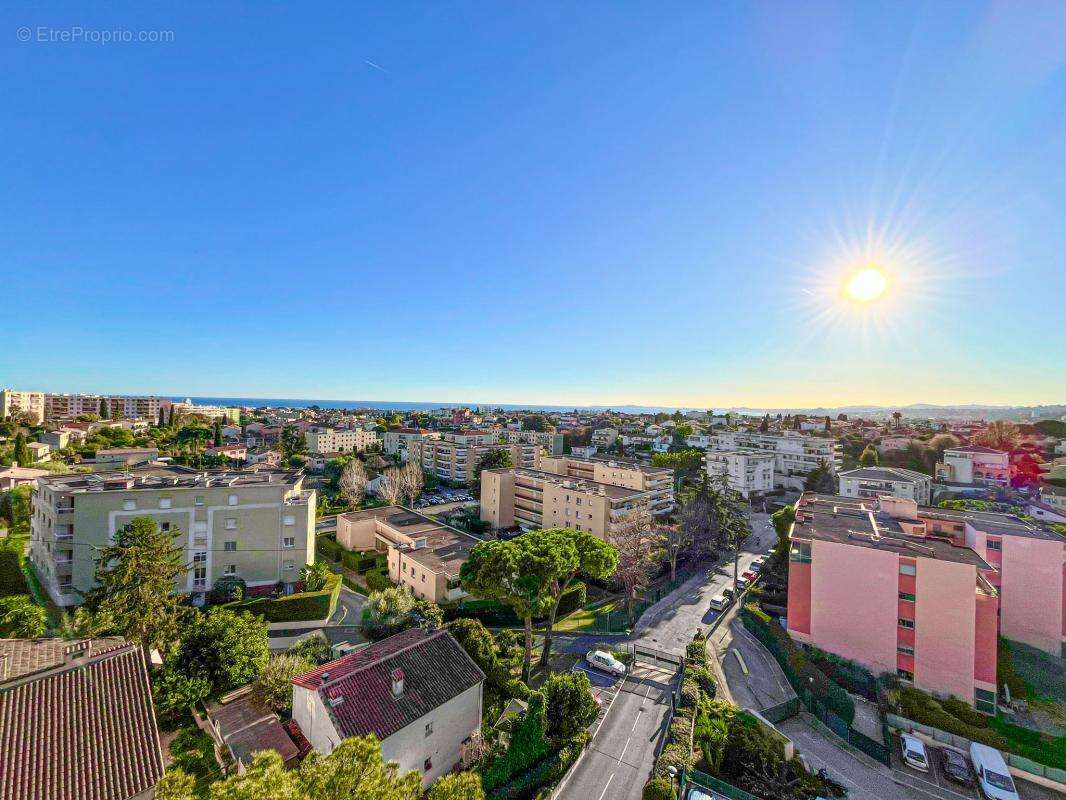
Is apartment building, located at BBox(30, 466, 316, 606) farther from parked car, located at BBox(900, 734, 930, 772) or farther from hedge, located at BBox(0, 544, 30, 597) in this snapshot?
parked car, located at BBox(900, 734, 930, 772)

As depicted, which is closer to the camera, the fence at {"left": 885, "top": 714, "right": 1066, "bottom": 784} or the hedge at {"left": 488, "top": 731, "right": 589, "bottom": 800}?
the hedge at {"left": 488, "top": 731, "right": 589, "bottom": 800}

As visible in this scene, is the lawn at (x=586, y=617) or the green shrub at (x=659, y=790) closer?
the green shrub at (x=659, y=790)

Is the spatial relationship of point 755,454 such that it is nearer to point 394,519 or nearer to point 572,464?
point 572,464

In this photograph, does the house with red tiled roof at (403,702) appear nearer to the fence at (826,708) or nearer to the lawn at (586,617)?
the lawn at (586,617)

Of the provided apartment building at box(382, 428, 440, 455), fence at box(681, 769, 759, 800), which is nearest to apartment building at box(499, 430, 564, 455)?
apartment building at box(382, 428, 440, 455)

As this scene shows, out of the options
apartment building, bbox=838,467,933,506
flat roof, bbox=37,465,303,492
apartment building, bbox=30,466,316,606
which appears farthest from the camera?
apartment building, bbox=838,467,933,506

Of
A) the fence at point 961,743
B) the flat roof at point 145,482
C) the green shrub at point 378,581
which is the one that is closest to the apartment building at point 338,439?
the flat roof at point 145,482
